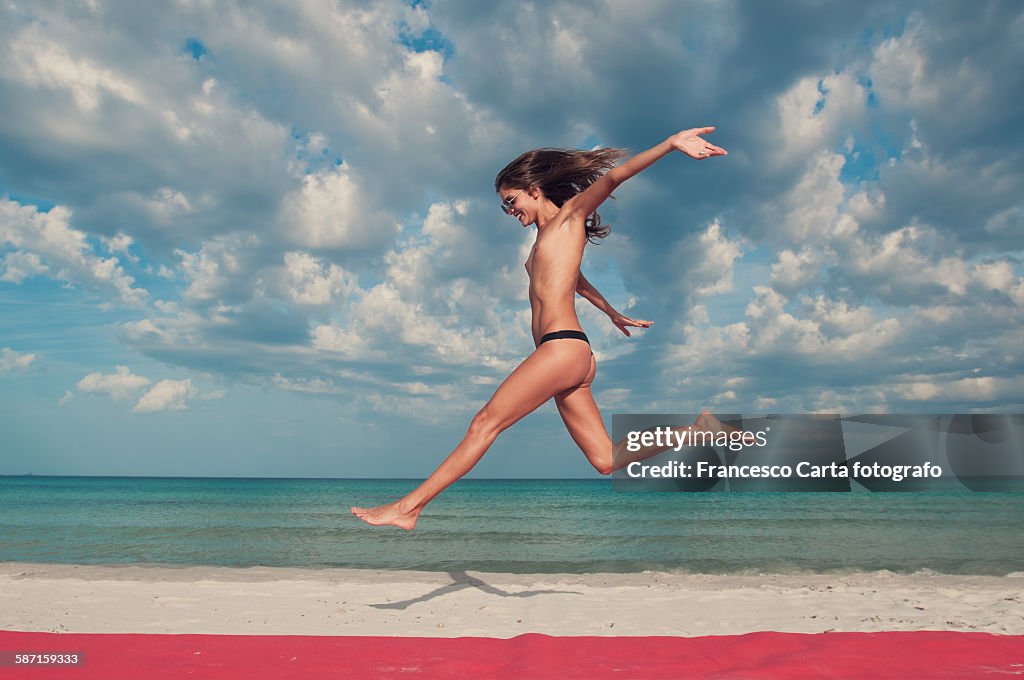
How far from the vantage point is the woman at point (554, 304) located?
3.59 meters

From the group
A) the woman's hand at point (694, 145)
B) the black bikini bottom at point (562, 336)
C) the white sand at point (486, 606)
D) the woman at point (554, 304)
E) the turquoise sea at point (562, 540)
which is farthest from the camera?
the turquoise sea at point (562, 540)

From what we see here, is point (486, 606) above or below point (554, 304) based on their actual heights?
below

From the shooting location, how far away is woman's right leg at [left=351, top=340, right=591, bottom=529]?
3596 mm

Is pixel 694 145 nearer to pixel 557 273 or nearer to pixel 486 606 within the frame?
pixel 557 273

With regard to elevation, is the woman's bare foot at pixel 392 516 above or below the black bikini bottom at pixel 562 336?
below

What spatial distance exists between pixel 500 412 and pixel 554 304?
70 cm

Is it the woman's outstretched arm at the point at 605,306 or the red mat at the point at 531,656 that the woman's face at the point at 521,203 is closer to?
the woman's outstretched arm at the point at 605,306

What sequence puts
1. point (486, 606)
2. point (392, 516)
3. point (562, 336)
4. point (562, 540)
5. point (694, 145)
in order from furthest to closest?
point (562, 540) < point (486, 606) < point (562, 336) < point (392, 516) < point (694, 145)

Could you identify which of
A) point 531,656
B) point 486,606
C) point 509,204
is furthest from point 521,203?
point 486,606

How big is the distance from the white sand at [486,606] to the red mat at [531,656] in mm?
574

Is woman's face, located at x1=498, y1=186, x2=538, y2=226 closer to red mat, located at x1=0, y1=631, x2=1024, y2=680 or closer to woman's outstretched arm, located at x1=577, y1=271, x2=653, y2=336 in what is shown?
woman's outstretched arm, located at x1=577, y1=271, x2=653, y2=336

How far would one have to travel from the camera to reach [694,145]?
3393mm

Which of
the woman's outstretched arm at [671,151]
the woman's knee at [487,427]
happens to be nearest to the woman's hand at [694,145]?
the woman's outstretched arm at [671,151]

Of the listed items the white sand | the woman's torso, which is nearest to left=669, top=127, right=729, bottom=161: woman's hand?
the woman's torso
